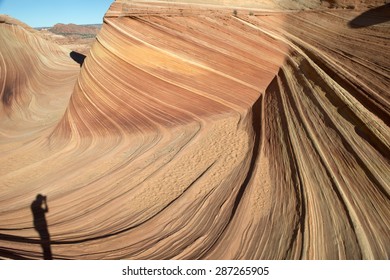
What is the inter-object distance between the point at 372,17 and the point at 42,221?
6275 mm

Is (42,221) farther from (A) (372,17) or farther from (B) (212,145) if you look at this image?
(A) (372,17)

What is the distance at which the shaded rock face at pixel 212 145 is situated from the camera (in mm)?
2881

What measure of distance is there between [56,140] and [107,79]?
1.71m

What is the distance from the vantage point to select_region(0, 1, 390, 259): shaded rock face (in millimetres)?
2881

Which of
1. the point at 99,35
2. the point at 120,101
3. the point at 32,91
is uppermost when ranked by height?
the point at 99,35

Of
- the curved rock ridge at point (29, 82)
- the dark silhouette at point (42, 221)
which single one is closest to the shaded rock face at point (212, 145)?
the dark silhouette at point (42, 221)

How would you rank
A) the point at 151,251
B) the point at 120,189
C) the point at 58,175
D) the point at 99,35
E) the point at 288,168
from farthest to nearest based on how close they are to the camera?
the point at 99,35 < the point at 58,175 < the point at 120,189 < the point at 288,168 < the point at 151,251

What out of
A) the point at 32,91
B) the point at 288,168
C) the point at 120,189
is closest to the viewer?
the point at 288,168

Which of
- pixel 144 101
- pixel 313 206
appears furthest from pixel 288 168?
pixel 144 101

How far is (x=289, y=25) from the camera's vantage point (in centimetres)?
555

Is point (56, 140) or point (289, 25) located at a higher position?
point (289, 25)

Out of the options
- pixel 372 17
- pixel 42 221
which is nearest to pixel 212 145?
pixel 42 221

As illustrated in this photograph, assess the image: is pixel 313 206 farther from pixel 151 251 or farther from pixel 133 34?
pixel 133 34

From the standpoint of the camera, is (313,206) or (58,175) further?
(58,175)
